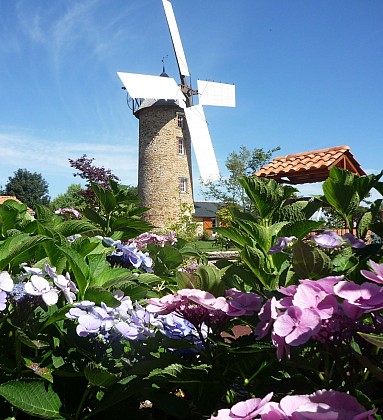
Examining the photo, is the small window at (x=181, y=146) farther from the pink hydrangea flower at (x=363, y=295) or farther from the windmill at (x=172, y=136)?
the pink hydrangea flower at (x=363, y=295)

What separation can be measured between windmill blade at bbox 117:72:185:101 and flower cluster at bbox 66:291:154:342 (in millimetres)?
20664

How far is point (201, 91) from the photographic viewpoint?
23.0 metres

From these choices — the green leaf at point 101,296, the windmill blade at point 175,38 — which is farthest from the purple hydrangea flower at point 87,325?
the windmill blade at point 175,38

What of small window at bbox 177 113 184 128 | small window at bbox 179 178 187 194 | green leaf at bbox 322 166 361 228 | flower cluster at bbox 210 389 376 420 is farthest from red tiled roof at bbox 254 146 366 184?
small window at bbox 177 113 184 128

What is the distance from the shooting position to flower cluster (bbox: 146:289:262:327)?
2.78 ft

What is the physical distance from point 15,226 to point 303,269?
108 cm

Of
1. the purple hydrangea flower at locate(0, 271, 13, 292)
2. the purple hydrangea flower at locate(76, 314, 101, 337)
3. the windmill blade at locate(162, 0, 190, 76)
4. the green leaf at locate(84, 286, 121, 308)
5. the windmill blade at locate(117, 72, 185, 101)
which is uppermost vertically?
the windmill blade at locate(162, 0, 190, 76)

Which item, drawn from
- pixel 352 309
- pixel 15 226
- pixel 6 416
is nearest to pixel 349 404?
pixel 352 309

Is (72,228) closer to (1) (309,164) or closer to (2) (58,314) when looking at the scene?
(2) (58,314)

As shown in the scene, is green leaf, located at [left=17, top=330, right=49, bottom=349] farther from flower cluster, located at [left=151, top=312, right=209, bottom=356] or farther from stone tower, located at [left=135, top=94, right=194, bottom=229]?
stone tower, located at [left=135, top=94, right=194, bottom=229]

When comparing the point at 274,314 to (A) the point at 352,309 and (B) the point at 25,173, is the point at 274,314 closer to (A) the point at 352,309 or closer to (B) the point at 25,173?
(A) the point at 352,309

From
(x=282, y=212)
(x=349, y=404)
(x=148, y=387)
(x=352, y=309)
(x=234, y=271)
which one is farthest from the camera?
(x=282, y=212)

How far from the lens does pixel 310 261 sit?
88cm

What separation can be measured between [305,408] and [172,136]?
2246 centimetres
